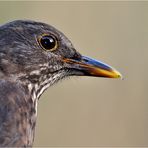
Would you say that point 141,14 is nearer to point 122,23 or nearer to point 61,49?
point 122,23

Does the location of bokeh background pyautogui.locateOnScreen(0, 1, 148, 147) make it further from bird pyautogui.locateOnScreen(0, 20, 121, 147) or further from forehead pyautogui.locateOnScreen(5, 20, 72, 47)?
forehead pyautogui.locateOnScreen(5, 20, 72, 47)

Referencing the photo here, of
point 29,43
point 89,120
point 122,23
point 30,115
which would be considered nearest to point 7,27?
point 29,43

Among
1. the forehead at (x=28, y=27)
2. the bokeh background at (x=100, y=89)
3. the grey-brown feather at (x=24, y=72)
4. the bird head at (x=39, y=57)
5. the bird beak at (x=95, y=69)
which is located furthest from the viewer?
the bokeh background at (x=100, y=89)

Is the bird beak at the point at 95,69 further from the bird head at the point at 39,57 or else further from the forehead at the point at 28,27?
the forehead at the point at 28,27

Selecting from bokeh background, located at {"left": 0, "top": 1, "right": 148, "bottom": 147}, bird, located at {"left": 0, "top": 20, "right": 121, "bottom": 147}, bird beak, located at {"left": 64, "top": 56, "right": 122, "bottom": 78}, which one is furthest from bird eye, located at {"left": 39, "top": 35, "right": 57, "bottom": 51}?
bokeh background, located at {"left": 0, "top": 1, "right": 148, "bottom": 147}

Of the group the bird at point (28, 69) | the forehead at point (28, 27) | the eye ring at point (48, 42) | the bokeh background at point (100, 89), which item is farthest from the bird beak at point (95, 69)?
the bokeh background at point (100, 89)

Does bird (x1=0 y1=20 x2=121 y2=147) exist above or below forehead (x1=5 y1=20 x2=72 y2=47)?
below
